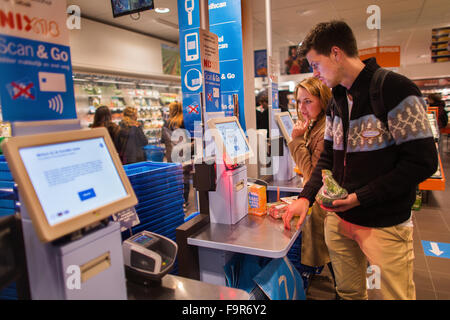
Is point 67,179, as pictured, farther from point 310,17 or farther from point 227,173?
point 310,17

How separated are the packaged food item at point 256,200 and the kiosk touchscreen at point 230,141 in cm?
24

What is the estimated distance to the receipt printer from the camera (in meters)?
1.31

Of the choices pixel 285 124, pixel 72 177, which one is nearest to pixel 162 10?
pixel 285 124

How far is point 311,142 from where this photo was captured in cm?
241

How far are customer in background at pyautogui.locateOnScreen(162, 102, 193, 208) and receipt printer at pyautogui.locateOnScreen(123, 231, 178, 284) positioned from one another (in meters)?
3.73

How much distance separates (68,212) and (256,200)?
4.70ft

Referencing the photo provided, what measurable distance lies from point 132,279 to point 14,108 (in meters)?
0.80

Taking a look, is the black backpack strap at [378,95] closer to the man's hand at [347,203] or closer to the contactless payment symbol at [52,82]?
the man's hand at [347,203]

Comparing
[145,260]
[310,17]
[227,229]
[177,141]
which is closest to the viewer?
[145,260]

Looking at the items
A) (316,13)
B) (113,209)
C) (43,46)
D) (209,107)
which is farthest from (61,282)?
(316,13)

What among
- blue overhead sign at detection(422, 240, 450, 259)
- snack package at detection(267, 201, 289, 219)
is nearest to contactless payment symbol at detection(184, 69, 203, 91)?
snack package at detection(267, 201, 289, 219)

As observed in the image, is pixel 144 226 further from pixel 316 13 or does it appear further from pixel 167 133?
pixel 316 13

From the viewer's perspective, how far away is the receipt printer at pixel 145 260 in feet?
4.29

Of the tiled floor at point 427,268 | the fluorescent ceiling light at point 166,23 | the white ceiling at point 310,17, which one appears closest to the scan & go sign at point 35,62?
the tiled floor at point 427,268
